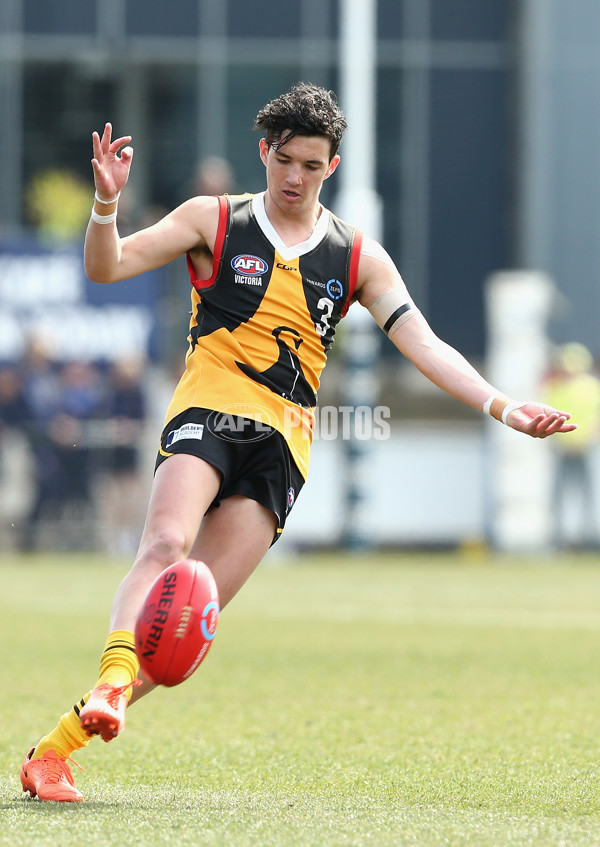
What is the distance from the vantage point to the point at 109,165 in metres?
4.61

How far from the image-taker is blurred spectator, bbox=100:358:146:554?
15.6 meters

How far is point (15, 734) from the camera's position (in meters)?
5.80

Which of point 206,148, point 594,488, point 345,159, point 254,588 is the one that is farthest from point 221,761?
point 206,148

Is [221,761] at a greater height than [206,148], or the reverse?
[206,148]

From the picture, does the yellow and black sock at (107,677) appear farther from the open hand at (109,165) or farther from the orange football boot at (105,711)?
the open hand at (109,165)

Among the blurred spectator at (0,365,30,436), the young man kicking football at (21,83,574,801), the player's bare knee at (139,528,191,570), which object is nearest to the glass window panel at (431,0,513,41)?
the blurred spectator at (0,365,30,436)

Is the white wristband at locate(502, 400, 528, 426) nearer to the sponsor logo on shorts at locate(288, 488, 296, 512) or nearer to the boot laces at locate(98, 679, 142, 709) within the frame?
the sponsor logo on shorts at locate(288, 488, 296, 512)

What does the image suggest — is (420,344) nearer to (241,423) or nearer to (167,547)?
(241,423)

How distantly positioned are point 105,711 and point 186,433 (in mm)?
981

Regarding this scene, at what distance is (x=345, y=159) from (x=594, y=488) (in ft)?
16.9

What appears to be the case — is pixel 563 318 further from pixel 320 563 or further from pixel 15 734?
pixel 15 734

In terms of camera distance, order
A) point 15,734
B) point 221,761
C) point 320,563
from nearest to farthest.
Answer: point 221,761
point 15,734
point 320,563

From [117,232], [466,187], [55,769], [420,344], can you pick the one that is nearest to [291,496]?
[420,344]

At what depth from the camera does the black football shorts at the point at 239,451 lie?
181 inches
